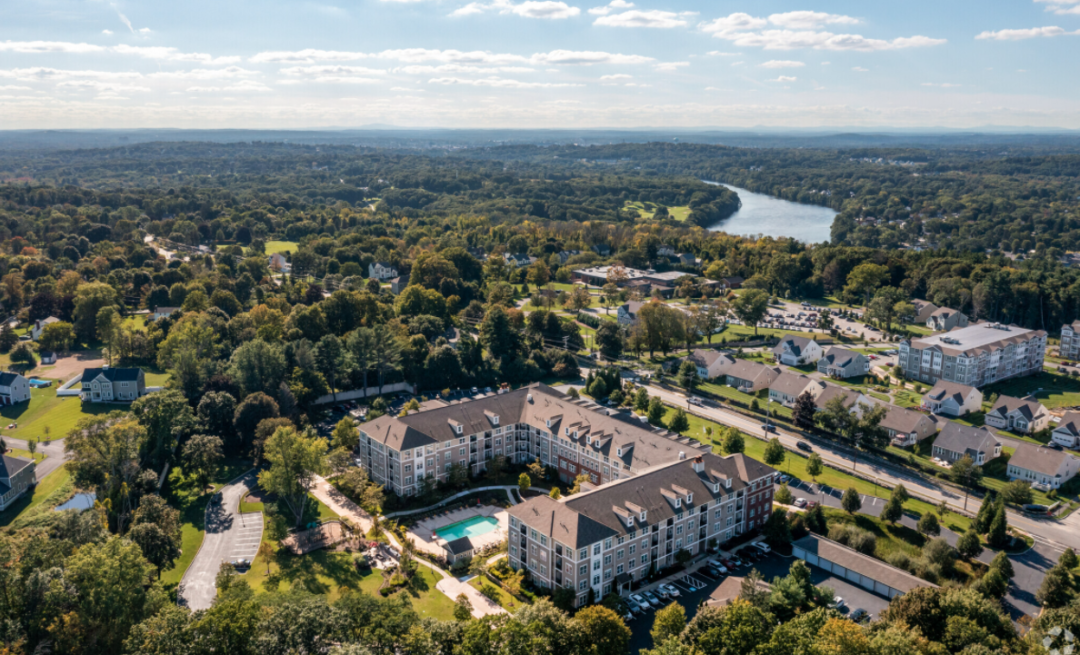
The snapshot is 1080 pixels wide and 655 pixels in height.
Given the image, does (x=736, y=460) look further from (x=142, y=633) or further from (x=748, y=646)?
(x=142, y=633)

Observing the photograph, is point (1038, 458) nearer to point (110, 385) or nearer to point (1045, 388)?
point (1045, 388)

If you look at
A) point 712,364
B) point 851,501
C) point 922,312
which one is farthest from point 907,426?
point 922,312

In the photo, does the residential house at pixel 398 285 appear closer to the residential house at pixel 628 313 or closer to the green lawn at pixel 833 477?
the residential house at pixel 628 313

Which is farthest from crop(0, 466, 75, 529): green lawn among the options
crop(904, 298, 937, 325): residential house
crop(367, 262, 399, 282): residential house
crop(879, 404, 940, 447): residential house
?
crop(904, 298, 937, 325): residential house

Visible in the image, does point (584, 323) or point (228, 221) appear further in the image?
point (228, 221)

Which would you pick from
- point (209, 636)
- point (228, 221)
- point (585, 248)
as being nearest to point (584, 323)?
point (585, 248)

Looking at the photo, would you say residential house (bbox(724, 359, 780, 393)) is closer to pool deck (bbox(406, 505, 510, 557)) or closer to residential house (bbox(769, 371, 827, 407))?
residential house (bbox(769, 371, 827, 407))
